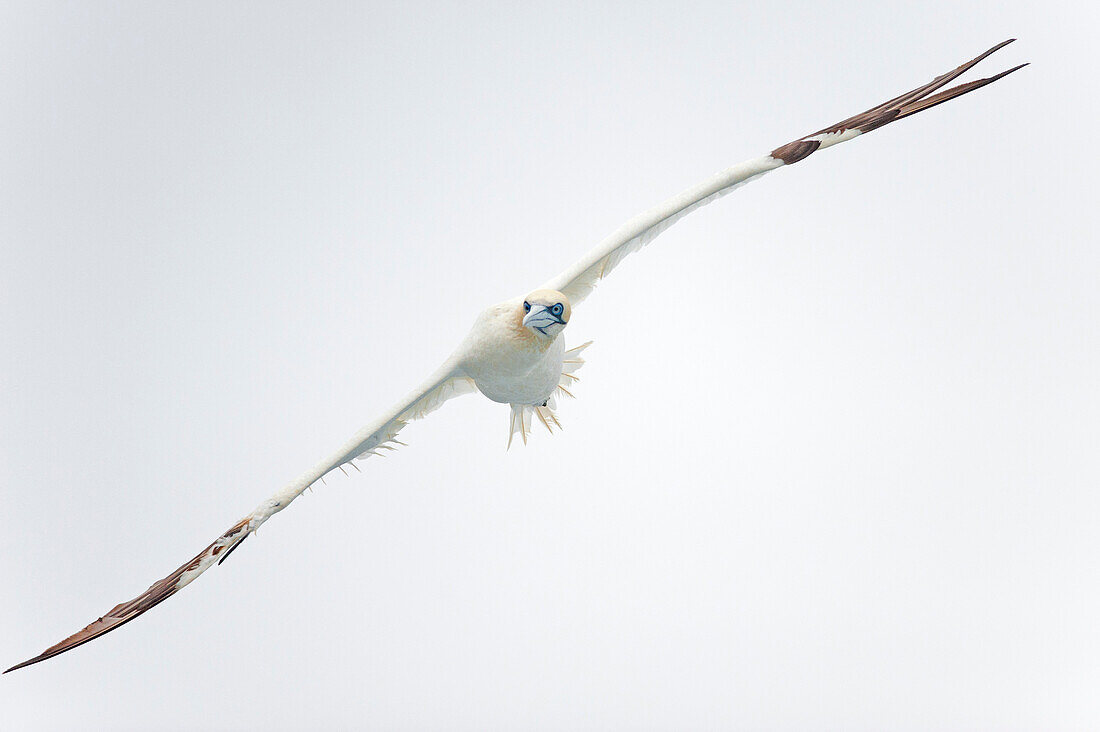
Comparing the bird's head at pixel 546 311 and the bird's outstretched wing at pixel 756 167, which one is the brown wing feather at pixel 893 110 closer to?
the bird's outstretched wing at pixel 756 167

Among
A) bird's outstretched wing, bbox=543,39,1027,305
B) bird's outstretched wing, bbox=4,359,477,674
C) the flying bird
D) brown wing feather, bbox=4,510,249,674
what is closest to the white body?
the flying bird

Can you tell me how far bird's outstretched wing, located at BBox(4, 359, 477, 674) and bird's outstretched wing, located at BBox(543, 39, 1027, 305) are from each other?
1.10m

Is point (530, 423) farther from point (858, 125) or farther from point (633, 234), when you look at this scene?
point (858, 125)

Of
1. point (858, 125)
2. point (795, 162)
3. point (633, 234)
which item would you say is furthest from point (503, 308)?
point (858, 125)

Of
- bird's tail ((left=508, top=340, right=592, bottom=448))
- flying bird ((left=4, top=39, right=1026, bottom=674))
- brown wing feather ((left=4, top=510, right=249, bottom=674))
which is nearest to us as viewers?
brown wing feather ((left=4, top=510, right=249, bottom=674))

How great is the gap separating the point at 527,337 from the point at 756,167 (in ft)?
5.71

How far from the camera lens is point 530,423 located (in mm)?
7145

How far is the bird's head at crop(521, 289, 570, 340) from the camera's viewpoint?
5637 millimetres

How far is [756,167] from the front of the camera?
5.99 m

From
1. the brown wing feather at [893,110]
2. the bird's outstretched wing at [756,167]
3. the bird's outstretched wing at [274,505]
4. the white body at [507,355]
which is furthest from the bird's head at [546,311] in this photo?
the brown wing feather at [893,110]

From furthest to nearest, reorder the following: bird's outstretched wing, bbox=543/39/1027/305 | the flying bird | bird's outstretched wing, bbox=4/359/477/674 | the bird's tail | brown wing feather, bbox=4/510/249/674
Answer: the bird's tail
bird's outstretched wing, bbox=543/39/1027/305
the flying bird
bird's outstretched wing, bbox=4/359/477/674
brown wing feather, bbox=4/510/249/674

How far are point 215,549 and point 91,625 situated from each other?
764 millimetres

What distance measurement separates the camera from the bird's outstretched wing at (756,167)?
5.88 meters

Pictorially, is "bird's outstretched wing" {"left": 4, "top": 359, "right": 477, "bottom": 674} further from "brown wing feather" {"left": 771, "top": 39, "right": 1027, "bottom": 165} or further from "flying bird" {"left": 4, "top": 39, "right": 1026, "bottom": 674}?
"brown wing feather" {"left": 771, "top": 39, "right": 1027, "bottom": 165}
